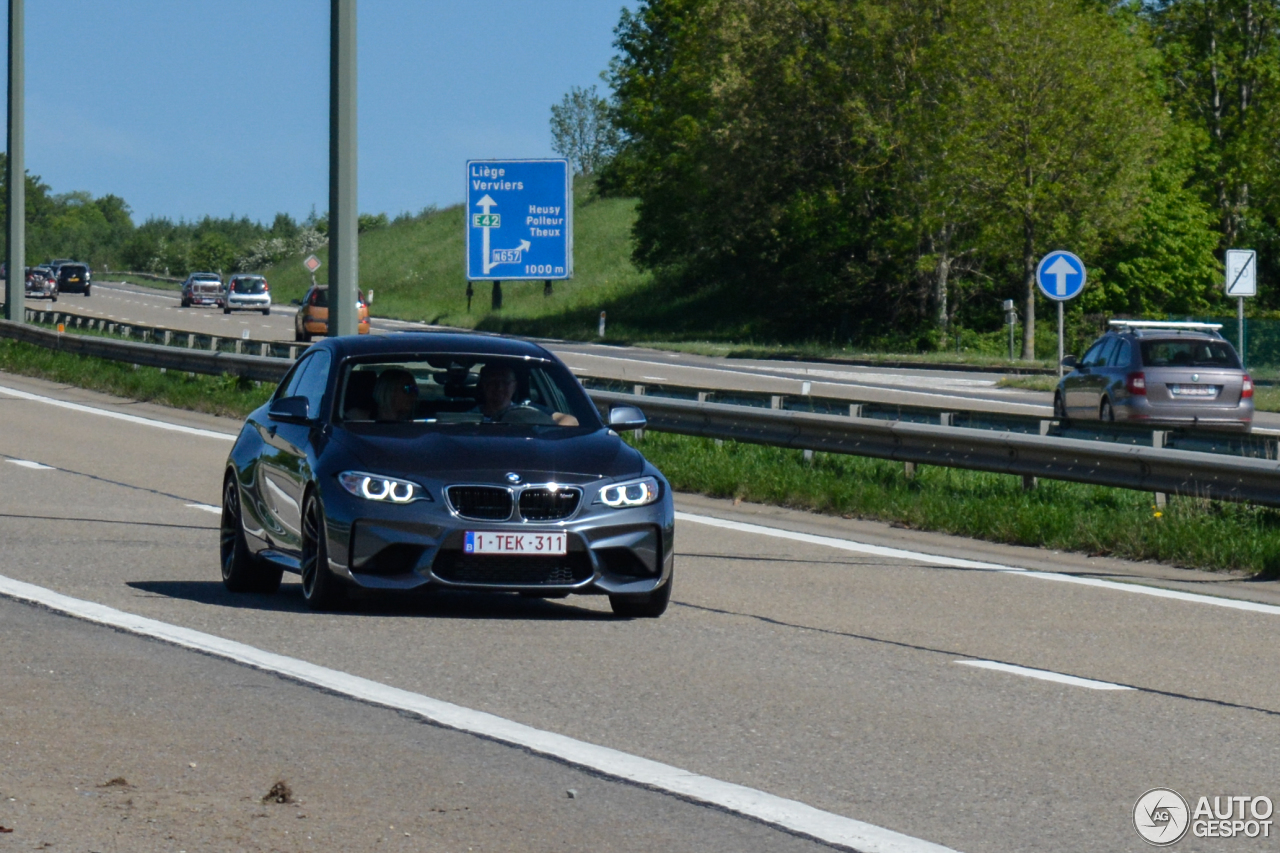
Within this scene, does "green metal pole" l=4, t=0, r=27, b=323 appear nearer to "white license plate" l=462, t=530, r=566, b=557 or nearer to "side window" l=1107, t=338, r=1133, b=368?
"side window" l=1107, t=338, r=1133, b=368

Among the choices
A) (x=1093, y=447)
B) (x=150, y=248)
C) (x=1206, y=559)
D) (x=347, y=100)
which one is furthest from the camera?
(x=150, y=248)

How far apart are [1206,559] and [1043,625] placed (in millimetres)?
3129

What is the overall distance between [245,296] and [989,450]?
69.2 m

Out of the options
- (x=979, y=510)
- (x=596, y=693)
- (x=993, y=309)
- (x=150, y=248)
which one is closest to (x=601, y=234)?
(x=993, y=309)

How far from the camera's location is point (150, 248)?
16950 cm

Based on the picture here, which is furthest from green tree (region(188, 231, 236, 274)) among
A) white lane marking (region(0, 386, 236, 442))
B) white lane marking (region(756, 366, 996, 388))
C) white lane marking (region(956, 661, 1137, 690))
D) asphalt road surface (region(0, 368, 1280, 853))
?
white lane marking (region(956, 661, 1137, 690))

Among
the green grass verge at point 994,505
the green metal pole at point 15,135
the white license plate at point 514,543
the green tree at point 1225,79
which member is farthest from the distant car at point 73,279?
the white license plate at point 514,543

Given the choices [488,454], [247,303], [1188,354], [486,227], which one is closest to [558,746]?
[488,454]

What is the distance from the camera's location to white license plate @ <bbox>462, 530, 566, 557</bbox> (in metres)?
9.07

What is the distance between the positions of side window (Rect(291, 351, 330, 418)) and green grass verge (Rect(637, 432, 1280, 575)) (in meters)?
5.49

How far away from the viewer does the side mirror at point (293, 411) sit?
32.7 ft

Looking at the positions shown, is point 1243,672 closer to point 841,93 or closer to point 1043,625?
point 1043,625

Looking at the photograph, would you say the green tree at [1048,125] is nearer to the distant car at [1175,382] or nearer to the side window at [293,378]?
the distant car at [1175,382]

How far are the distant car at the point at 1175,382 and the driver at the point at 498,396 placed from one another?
Result: 15.0 m
